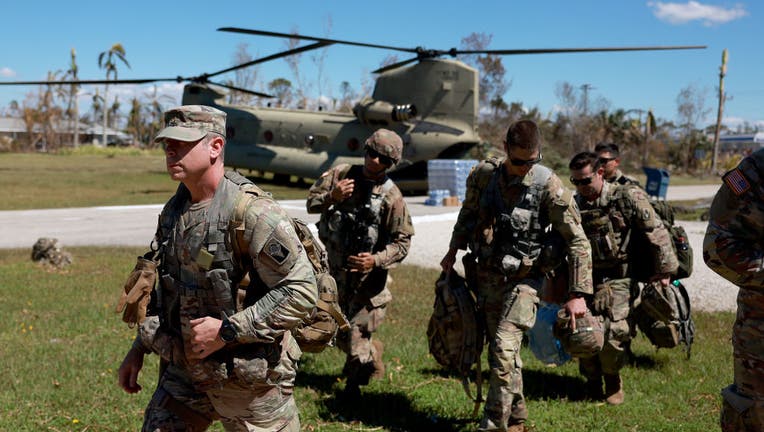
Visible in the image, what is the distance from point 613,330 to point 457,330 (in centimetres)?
146

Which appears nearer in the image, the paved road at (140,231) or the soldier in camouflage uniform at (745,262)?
the soldier in camouflage uniform at (745,262)

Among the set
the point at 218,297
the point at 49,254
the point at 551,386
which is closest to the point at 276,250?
the point at 218,297

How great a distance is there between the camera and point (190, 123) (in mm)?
2904

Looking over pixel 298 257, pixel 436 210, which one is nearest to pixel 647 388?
pixel 298 257

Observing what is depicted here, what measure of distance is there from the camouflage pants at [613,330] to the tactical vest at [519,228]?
54.4 inches

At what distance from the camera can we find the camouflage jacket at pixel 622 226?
18.9 ft

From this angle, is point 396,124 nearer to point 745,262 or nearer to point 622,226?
point 622,226

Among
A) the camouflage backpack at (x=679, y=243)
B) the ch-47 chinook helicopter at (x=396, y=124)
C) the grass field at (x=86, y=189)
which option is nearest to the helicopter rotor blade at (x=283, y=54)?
the ch-47 chinook helicopter at (x=396, y=124)

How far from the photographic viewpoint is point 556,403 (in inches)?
228

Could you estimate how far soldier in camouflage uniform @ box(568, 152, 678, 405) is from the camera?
574 cm

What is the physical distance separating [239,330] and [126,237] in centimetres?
1239

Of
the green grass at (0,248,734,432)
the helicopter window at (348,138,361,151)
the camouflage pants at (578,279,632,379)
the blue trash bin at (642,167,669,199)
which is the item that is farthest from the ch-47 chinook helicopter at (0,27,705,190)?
the camouflage pants at (578,279,632,379)

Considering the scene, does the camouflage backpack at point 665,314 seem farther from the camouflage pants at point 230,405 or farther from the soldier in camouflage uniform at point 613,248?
the camouflage pants at point 230,405

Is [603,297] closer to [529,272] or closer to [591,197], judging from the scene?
[591,197]
